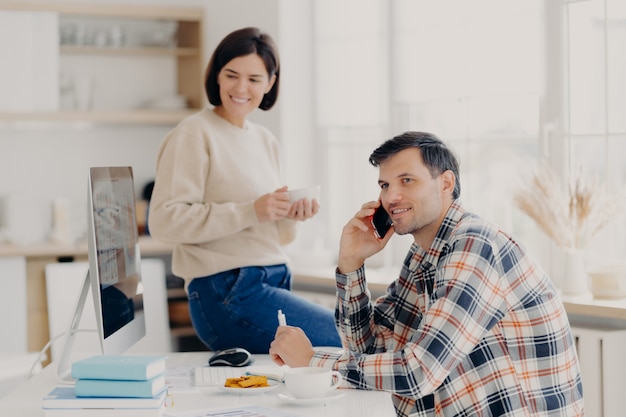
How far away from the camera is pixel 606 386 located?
2887 millimetres

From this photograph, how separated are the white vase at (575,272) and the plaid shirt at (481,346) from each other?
1441 mm

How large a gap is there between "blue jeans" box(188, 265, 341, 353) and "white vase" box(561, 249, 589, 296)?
101cm

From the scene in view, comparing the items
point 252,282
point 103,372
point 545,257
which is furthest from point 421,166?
point 545,257

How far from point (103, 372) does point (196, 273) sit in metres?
0.92

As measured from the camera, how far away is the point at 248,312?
2.53 metres

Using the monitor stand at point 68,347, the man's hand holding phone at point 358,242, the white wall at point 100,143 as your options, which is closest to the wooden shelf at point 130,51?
the white wall at point 100,143

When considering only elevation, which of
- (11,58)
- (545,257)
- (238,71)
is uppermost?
(11,58)

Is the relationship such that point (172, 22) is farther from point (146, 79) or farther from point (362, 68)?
point (362, 68)

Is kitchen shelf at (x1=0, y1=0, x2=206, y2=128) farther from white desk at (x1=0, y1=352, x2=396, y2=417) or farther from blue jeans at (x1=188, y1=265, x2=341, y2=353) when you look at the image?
white desk at (x1=0, y1=352, x2=396, y2=417)

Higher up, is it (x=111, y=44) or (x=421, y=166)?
(x=111, y=44)

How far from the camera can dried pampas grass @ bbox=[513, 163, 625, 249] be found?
9.93ft

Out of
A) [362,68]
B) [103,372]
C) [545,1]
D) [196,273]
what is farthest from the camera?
[362,68]

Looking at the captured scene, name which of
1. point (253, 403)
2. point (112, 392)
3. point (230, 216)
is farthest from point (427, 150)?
point (230, 216)

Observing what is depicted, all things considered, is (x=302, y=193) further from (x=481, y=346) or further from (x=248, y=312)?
(x=481, y=346)
